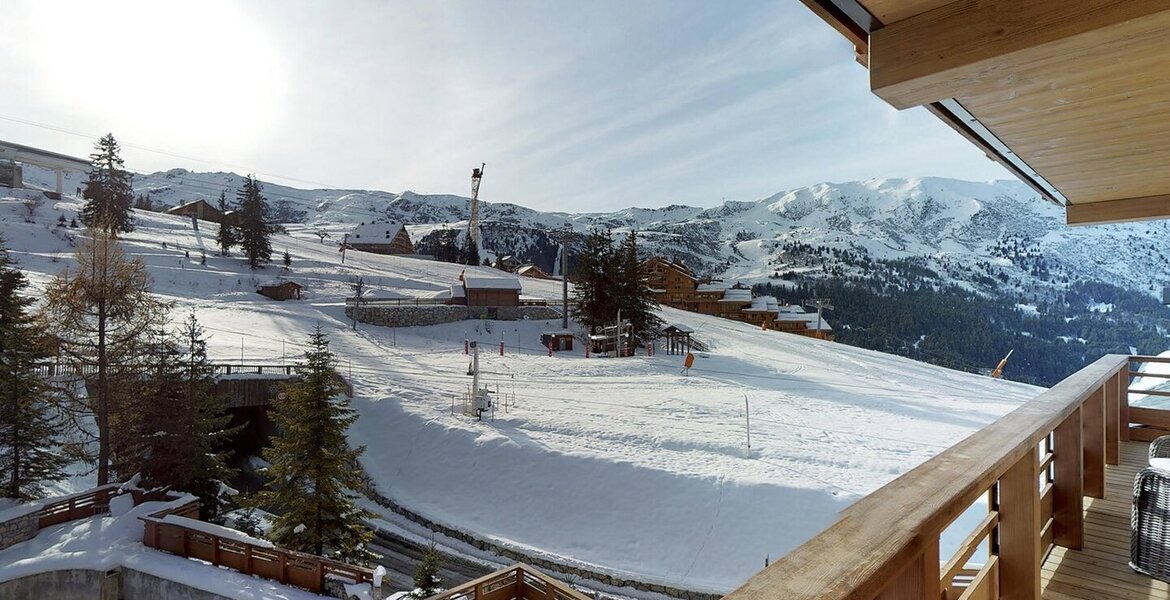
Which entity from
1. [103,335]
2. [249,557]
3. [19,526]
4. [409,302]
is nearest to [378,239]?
[409,302]

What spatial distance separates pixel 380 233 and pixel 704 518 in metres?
62.7

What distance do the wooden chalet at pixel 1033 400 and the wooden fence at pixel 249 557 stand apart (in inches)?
305

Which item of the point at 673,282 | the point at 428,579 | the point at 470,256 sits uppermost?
the point at 470,256

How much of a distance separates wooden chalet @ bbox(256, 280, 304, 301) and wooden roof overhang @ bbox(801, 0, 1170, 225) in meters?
33.4

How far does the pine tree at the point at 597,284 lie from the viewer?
1074 inches

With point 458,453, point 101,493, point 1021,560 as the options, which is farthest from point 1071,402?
point 101,493

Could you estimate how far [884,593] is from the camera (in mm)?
955

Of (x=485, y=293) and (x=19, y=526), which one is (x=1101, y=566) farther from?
(x=485, y=293)

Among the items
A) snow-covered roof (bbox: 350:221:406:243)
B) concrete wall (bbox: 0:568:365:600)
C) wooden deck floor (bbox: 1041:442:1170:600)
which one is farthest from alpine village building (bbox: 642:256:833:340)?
wooden deck floor (bbox: 1041:442:1170:600)

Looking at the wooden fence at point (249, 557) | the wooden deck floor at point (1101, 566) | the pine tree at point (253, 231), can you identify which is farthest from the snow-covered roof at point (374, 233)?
the wooden deck floor at point (1101, 566)

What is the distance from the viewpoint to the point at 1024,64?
172 cm

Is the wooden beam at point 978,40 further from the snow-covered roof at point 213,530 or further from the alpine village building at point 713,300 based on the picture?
the alpine village building at point 713,300

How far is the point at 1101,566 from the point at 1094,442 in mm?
990

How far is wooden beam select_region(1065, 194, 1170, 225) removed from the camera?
396 centimetres
